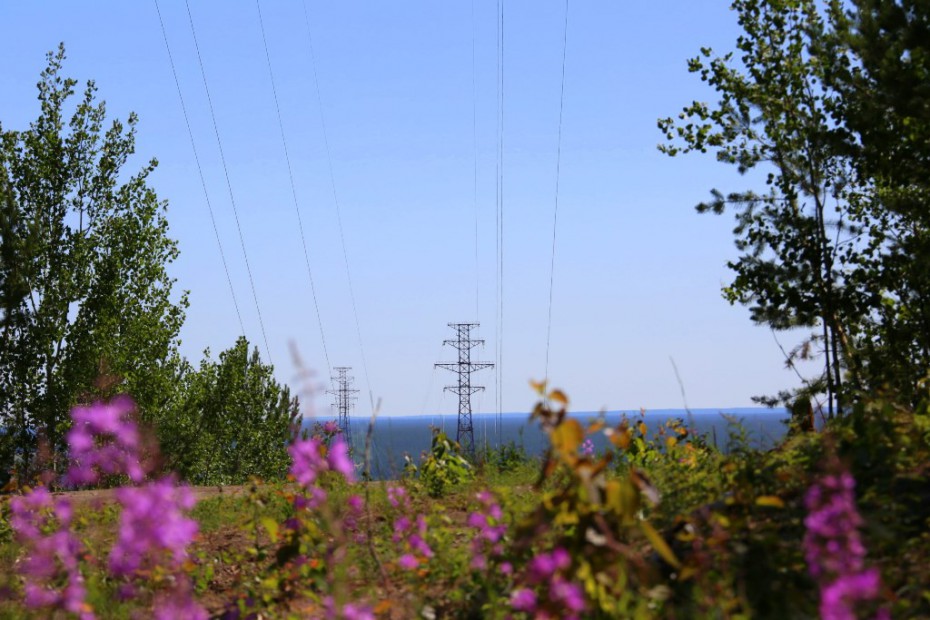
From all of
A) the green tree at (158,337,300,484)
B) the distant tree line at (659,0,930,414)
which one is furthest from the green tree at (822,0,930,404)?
the green tree at (158,337,300,484)

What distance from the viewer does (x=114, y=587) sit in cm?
596

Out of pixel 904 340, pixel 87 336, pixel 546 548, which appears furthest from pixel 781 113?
pixel 87 336

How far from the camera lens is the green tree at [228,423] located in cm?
2731

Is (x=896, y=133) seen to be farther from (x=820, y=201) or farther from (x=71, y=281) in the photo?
(x=71, y=281)

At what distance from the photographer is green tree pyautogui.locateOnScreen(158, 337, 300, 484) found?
27.3m

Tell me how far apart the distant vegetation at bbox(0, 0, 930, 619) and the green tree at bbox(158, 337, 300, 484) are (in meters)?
5.78

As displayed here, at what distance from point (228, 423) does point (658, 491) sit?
28.2m

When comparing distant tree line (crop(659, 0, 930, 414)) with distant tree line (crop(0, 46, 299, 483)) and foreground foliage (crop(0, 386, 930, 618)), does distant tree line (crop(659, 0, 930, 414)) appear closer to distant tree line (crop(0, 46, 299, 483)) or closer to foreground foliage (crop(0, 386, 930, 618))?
foreground foliage (crop(0, 386, 930, 618))

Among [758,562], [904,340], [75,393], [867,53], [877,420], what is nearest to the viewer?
[758,562]

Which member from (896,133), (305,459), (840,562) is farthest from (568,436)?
(896,133)

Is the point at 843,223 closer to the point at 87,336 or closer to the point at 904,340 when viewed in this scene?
the point at 904,340

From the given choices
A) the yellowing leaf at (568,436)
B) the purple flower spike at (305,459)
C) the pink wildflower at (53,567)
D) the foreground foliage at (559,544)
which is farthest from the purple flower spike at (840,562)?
the pink wildflower at (53,567)

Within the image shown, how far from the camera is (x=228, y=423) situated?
32.6 meters

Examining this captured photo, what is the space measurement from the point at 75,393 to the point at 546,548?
65.4 ft
